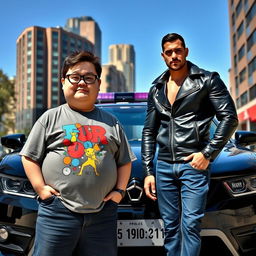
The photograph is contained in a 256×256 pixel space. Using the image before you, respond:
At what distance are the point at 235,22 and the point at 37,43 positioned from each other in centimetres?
7114

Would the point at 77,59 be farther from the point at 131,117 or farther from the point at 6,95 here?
the point at 6,95

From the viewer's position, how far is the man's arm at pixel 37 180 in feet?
5.45

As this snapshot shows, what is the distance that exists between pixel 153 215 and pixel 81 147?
0.81 m

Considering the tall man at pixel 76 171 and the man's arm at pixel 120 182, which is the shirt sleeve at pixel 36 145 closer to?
the tall man at pixel 76 171

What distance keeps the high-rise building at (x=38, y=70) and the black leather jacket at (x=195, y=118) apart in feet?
321

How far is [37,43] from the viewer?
99938mm

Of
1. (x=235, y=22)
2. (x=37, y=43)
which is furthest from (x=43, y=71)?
(x=235, y=22)

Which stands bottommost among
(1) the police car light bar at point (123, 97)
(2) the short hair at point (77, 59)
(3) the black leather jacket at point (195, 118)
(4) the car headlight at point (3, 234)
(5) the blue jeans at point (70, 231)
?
(4) the car headlight at point (3, 234)

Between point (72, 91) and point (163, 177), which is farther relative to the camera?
point (163, 177)

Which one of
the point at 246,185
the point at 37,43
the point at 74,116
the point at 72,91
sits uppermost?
the point at 37,43

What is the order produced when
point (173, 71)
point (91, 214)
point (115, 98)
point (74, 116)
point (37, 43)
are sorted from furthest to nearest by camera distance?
point (37, 43)
point (115, 98)
point (173, 71)
point (74, 116)
point (91, 214)

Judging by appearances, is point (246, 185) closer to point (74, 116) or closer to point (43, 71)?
point (74, 116)

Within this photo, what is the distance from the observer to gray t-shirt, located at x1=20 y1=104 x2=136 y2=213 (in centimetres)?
166

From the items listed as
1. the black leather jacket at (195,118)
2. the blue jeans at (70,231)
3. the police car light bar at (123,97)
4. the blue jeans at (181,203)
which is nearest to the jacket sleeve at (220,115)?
the black leather jacket at (195,118)
